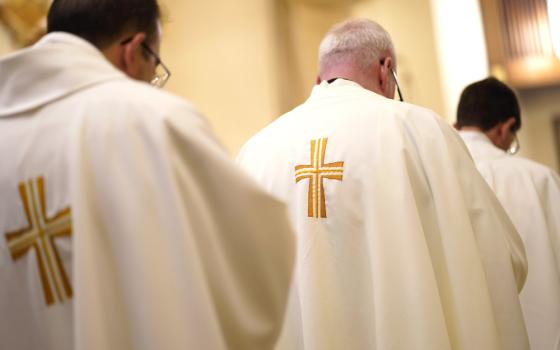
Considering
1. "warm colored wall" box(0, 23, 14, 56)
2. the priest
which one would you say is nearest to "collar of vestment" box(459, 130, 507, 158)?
the priest

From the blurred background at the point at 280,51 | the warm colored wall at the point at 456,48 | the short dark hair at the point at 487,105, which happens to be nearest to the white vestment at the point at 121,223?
the short dark hair at the point at 487,105

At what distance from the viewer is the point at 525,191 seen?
12.5ft

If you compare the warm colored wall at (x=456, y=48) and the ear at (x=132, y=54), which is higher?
the ear at (x=132, y=54)

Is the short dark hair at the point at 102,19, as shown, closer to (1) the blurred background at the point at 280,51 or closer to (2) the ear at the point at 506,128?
(2) the ear at the point at 506,128

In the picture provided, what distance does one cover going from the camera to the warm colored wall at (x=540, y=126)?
8.34m

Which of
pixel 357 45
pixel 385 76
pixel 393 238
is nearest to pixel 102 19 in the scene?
pixel 393 238

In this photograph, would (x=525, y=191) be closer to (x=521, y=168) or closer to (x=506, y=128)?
(x=521, y=168)

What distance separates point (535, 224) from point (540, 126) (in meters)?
5.03

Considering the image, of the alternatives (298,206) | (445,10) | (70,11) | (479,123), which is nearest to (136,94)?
(70,11)

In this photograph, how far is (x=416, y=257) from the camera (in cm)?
249

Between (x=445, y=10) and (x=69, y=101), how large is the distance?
247 inches

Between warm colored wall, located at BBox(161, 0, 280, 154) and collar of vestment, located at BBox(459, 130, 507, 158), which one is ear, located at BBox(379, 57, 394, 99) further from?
warm colored wall, located at BBox(161, 0, 280, 154)

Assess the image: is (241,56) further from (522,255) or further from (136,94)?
(136,94)

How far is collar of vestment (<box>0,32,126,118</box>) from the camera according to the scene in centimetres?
171
